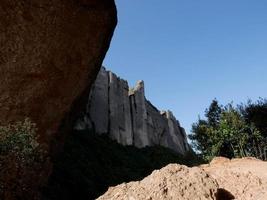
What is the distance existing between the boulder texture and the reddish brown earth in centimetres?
2380

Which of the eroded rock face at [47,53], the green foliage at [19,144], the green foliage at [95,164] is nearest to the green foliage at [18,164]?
the green foliage at [19,144]

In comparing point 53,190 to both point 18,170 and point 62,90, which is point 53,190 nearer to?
point 62,90

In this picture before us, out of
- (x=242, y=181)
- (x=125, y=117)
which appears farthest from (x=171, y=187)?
(x=125, y=117)

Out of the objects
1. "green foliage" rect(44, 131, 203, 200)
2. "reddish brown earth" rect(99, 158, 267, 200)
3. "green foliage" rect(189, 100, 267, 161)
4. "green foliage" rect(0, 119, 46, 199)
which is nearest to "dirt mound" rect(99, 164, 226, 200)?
"reddish brown earth" rect(99, 158, 267, 200)

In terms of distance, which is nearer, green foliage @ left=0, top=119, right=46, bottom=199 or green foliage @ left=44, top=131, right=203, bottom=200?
green foliage @ left=0, top=119, right=46, bottom=199

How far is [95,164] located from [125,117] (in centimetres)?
1545

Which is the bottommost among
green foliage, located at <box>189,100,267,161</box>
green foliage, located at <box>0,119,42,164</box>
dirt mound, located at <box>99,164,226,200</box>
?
dirt mound, located at <box>99,164,226,200</box>

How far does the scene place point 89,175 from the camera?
88.9 ft

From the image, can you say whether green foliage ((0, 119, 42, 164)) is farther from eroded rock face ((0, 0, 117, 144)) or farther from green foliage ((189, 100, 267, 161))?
green foliage ((189, 100, 267, 161))

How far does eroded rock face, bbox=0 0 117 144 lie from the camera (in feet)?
54.1

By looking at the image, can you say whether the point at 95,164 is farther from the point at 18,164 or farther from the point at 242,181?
the point at 18,164

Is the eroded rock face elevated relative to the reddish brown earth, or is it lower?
elevated

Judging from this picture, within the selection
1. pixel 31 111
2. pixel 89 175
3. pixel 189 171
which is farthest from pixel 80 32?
pixel 89 175

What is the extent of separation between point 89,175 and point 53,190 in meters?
4.78
